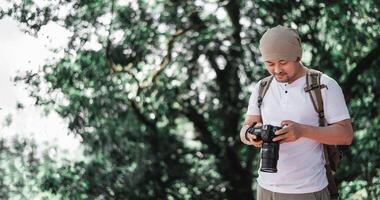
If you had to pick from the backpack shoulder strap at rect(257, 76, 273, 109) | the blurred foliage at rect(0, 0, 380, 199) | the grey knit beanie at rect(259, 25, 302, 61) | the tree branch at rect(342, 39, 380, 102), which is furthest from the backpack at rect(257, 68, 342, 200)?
the tree branch at rect(342, 39, 380, 102)

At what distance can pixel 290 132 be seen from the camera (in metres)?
2.41

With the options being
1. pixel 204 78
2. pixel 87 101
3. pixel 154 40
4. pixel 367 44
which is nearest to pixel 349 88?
pixel 367 44

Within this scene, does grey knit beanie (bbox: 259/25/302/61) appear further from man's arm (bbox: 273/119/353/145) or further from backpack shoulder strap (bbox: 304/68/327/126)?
man's arm (bbox: 273/119/353/145)

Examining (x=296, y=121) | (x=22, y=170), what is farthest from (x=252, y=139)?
(x=22, y=170)

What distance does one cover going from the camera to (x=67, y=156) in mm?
5637

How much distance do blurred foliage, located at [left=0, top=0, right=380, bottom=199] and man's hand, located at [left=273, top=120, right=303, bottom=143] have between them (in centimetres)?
326

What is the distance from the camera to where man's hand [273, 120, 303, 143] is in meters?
2.41

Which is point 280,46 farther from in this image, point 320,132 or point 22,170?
point 22,170

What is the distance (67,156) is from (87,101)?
1.68 ft

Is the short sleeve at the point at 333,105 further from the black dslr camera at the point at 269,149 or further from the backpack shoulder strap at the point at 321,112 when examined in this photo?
the black dslr camera at the point at 269,149

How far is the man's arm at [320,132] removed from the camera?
2416mm

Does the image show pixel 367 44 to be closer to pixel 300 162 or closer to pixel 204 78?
pixel 204 78

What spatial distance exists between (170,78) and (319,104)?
3.54 m

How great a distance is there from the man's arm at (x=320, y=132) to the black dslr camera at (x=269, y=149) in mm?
34
